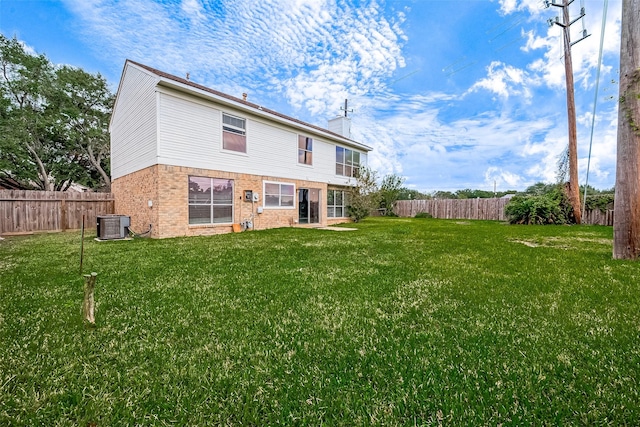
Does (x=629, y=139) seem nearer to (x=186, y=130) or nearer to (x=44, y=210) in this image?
(x=186, y=130)

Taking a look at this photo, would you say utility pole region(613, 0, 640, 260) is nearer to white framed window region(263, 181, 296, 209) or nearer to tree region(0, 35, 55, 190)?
white framed window region(263, 181, 296, 209)

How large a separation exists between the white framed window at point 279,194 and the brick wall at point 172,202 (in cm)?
22

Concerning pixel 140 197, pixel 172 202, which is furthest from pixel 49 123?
pixel 172 202

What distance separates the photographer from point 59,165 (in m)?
19.6

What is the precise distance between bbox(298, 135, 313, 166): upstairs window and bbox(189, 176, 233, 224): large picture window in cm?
471

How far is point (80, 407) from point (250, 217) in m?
10.8

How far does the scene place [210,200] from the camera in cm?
1102

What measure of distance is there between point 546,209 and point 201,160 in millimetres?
17350

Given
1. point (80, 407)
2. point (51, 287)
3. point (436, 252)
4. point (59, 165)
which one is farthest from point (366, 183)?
point (59, 165)

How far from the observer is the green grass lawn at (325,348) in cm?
167

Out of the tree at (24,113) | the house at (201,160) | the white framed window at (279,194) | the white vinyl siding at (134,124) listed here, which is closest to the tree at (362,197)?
the house at (201,160)

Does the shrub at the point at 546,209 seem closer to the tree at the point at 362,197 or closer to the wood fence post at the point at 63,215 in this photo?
the tree at the point at 362,197

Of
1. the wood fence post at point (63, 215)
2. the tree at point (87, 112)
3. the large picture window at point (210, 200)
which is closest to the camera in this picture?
the large picture window at point (210, 200)

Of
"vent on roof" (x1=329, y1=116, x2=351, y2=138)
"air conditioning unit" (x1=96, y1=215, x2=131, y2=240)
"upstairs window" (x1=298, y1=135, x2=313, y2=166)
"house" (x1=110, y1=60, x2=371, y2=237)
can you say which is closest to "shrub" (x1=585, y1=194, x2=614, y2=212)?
"vent on roof" (x1=329, y1=116, x2=351, y2=138)
